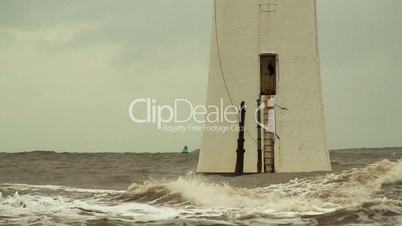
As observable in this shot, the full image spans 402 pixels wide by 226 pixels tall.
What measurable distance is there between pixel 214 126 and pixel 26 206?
627 centimetres

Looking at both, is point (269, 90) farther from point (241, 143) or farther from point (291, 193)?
point (291, 193)

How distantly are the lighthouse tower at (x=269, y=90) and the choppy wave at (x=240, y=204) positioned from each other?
8.13 feet

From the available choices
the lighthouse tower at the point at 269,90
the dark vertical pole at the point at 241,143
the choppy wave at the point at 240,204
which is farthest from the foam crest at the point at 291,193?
the dark vertical pole at the point at 241,143

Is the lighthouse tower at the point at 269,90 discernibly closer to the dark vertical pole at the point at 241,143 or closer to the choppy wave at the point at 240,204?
the dark vertical pole at the point at 241,143

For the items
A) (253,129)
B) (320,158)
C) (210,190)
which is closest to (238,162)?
(253,129)

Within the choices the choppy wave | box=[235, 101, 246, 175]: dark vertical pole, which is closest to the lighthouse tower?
box=[235, 101, 246, 175]: dark vertical pole

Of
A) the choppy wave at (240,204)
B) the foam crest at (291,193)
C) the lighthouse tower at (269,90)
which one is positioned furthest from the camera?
the lighthouse tower at (269,90)

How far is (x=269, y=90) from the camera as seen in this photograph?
1560 centimetres

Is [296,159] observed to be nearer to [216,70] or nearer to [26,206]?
[216,70]

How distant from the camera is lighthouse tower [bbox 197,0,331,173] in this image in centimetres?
1549

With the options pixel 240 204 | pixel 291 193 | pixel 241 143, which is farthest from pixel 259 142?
pixel 240 204

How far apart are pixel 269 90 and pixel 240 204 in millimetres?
6111

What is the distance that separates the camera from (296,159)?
15.5 meters

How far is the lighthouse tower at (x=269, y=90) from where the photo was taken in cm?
1549
